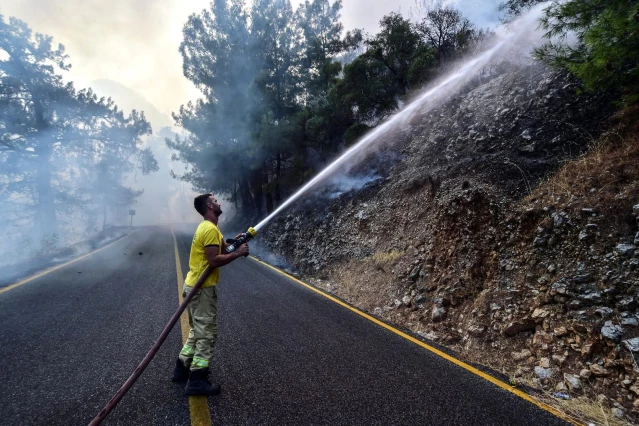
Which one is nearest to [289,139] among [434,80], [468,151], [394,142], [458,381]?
[394,142]

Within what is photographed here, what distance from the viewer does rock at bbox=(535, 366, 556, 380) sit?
362 centimetres

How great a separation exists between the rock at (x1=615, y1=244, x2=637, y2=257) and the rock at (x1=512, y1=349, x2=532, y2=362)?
185 cm

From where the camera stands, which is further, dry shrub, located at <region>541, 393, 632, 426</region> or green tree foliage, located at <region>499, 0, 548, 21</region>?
green tree foliage, located at <region>499, 0, 548, 21</region>

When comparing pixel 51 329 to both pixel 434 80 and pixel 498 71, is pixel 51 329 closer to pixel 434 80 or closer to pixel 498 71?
pixel 434 80

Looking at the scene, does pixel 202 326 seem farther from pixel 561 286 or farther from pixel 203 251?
pixel 561 286

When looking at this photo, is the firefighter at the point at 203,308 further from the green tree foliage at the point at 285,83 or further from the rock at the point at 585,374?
the green tree foliage at the point at 285,83

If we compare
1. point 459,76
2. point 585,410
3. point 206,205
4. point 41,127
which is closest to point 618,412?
point 585,410

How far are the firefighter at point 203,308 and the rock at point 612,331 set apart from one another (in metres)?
4.35

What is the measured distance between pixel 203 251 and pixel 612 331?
4.83 meters

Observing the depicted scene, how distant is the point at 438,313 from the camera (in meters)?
5.52

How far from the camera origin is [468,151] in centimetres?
881

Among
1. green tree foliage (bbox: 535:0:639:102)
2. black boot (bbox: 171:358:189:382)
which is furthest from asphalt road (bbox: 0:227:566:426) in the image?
green tree foliage (bbox: 535:0:639:102)

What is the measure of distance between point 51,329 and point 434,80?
13854 mm

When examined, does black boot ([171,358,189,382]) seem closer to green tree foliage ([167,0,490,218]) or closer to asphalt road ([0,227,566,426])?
asphalt road ([0,227,566,426])
